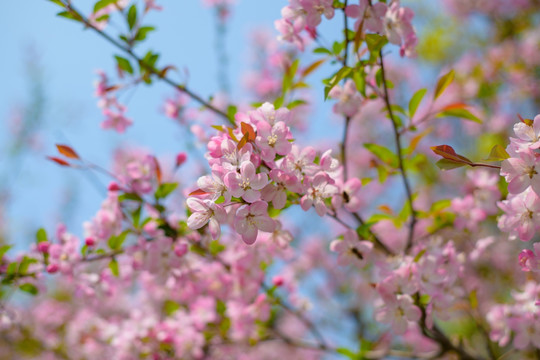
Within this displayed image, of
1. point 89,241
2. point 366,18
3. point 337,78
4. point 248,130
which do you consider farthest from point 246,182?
point 89,241

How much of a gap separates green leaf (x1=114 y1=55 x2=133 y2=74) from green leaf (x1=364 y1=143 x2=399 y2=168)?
0.91 meters

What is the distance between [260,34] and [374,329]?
338 centimetres

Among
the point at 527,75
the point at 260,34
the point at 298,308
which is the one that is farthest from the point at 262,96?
the point at 527,75

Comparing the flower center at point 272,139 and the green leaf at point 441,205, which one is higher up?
the green leaf at point 441,205

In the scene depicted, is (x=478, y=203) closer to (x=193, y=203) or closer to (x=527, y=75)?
(x=193, y=203)

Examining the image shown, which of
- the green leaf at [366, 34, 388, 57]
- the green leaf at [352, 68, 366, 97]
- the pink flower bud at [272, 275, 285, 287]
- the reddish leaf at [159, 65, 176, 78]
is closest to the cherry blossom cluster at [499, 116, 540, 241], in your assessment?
the green leaf at [366, 34, 388, 57]

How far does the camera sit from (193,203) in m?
0.86

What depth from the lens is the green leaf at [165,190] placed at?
4.62 ft

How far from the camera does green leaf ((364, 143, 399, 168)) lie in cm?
138

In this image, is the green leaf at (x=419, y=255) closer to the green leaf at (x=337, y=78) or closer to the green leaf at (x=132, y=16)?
the green leaf at (x=337, y=78)

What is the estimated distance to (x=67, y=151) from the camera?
1.38 meters

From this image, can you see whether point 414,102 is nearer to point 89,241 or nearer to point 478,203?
point 478,203

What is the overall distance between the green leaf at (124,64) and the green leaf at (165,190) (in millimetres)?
458

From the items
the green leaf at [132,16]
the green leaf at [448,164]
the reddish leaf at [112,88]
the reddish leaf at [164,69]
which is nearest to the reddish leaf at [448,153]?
the green leaf at [448,164]
